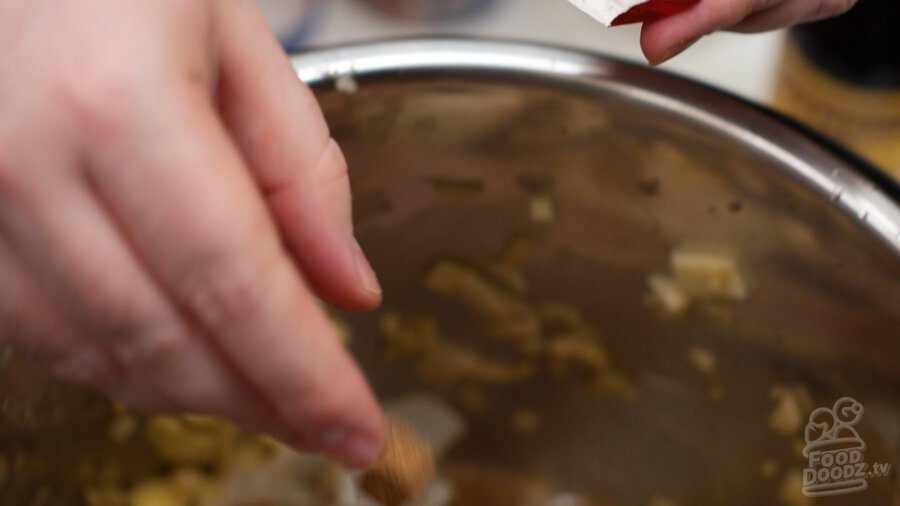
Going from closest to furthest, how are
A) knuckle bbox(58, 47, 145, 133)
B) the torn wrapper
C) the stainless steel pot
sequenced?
knuckle bbox(58, 47, 145, 133)
the torn wrapper
the stainless steel pot

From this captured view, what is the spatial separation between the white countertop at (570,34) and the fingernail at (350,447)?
0.42 m

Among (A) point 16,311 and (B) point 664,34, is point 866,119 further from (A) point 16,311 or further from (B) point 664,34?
(A) point 16,311

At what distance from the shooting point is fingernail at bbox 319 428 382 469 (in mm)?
235

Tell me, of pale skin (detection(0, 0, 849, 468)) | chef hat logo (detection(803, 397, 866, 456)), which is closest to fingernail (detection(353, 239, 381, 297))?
pale skin (detection(0, 0, 849, 468))

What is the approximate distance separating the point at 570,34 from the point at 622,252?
0.21 metres

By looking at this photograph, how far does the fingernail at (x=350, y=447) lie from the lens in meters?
0.24

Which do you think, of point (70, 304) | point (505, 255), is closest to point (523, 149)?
point (505, 255)

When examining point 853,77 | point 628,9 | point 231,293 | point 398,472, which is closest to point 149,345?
point 231,293

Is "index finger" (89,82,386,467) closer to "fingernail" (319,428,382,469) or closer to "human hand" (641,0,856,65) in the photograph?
"fingernail" (319,428,382,469)

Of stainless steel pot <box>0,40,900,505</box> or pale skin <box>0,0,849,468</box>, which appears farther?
stainless steel pot <box>0,40,900,505</box>

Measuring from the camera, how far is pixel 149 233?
0.21 m

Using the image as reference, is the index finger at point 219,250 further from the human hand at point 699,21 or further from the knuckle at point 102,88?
the human hand at point 699,21

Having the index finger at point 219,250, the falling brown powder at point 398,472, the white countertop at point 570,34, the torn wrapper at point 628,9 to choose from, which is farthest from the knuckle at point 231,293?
the white countertop at point 570,34

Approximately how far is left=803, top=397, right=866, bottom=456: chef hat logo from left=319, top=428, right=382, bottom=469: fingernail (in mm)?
327
